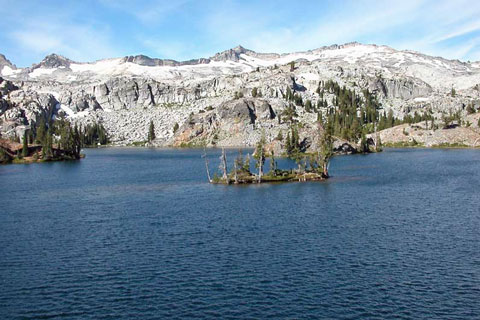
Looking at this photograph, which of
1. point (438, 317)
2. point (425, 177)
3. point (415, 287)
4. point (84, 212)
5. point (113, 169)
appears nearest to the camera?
point (438, 317)

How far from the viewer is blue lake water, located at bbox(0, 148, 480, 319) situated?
1665 inches

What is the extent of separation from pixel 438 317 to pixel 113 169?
139 m

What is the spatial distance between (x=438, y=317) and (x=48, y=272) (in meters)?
→ 39.7

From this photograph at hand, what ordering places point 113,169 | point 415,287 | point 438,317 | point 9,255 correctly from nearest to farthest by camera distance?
point 438,317 → point 415,287 → point 9,255 → point 113,169

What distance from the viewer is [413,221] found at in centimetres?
7188

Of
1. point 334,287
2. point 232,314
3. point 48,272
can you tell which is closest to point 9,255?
point 48,272

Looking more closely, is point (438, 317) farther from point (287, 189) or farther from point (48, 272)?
point (287, 189)

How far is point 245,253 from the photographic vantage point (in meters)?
57.0

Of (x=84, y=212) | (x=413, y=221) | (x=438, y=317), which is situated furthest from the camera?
(x=84, y=212)

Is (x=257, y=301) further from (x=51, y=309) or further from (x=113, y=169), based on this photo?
(x=113, y=169)

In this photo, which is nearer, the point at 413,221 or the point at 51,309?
the point at 51,309

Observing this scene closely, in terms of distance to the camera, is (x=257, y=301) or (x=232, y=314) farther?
(x=257, y=301)

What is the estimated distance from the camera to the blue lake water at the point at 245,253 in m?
42.3

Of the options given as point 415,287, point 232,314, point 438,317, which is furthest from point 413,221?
point 232,314
